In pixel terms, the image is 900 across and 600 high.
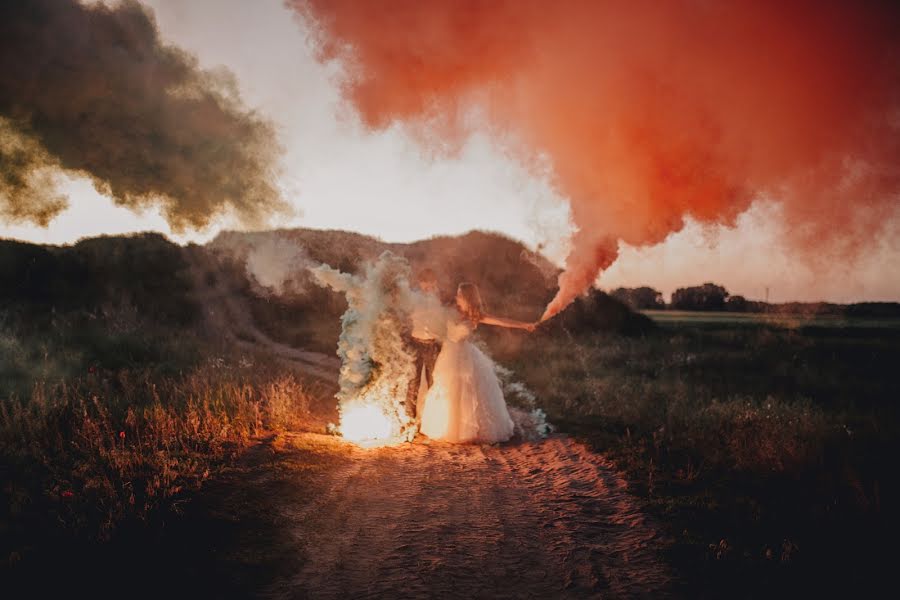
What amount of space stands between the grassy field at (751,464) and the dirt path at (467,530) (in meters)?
0.61

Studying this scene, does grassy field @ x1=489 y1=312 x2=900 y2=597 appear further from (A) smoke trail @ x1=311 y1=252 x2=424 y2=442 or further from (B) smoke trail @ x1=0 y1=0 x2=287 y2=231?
(B) smoke trail @ x1=0 y1=0 x2=287 y2=231

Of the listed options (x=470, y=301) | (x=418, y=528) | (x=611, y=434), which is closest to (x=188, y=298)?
(x=470, y=301)

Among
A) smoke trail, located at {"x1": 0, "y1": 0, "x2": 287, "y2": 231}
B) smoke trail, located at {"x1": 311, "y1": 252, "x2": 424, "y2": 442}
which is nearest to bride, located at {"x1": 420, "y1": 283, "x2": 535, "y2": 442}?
smoke trail, located at {"x1": 311, "y1": 252, "x2": 424, "y2": 442}

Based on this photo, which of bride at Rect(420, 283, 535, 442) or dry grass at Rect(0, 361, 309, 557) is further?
bride at Rect(420, 283, 535, 442)

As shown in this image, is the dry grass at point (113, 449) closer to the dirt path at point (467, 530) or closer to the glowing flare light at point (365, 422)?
the glowing flare light at point (365, 422)

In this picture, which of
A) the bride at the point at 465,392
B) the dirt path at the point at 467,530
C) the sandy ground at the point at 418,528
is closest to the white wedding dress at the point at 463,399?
the bride at the point at 465,392

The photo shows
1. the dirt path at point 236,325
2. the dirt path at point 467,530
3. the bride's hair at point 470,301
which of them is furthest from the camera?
the dirt path at point 236,325

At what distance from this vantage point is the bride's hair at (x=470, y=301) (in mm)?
9393

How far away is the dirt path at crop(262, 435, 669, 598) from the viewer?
436 centimetres

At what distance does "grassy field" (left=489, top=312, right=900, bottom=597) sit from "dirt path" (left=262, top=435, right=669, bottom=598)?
61cm

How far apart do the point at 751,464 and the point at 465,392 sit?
4.78 m

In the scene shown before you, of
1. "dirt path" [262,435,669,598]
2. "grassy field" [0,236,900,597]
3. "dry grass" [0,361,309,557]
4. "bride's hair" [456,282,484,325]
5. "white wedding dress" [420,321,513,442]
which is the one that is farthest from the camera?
"bride's hair" [456,282,484,325]

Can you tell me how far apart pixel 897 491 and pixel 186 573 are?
28.1 ft

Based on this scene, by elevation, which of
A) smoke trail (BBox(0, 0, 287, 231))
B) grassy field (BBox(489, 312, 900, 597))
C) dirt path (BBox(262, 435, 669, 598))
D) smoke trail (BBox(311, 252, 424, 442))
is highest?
smoke trail (BBox(0, 0, 287, 231))
